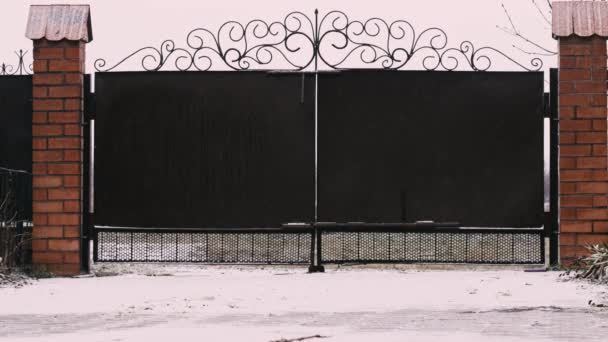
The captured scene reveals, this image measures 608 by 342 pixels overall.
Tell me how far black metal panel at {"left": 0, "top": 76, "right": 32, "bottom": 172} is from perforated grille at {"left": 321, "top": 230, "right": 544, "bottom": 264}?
308 centimetres

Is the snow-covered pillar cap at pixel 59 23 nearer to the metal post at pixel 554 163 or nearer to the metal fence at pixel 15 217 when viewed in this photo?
the metal fence at pixel 15 217

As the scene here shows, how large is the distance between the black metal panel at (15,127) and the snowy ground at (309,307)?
4.67 ft

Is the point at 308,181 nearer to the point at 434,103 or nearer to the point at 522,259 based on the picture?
the point at 434,103

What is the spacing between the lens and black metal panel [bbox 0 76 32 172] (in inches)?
396

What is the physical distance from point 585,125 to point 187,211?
3.85 m

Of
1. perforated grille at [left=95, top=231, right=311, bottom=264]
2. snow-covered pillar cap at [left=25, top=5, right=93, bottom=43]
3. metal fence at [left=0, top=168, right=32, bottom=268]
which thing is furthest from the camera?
perforated grille at [left=95, top=231, right=311, bottom=264]

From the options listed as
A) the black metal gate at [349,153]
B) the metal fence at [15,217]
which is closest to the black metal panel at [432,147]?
the black metal gate at [349,153]

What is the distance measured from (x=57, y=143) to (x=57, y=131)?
0.38 feet

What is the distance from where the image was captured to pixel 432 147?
973cm

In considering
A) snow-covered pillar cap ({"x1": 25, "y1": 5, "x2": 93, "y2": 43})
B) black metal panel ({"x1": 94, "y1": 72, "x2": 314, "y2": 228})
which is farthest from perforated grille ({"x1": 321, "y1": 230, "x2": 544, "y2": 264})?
snow-covered pillar cap ({"x1": 25, "y1": 5, "x2": 93, "y2": 43})

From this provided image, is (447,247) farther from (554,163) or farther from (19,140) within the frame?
(19,140)

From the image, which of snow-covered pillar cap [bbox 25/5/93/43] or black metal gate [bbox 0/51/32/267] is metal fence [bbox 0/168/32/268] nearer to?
black metal gate [bbox 0/51/32/267]

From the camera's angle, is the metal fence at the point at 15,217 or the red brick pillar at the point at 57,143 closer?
the metal fence at the point at 15,217

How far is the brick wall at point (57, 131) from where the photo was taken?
32.0 feet
